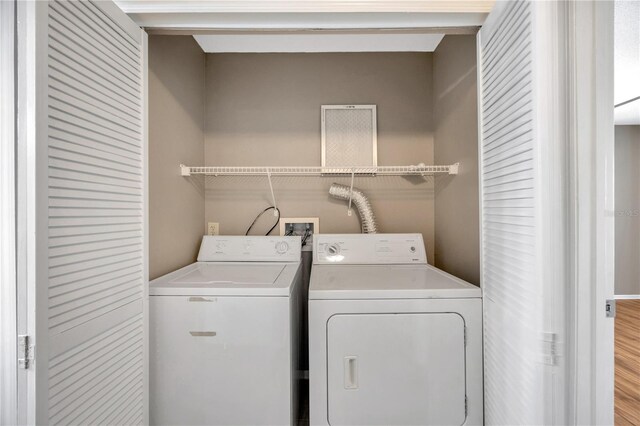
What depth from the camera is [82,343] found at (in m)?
1.11

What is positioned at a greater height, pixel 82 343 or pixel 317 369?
pixel 82 343

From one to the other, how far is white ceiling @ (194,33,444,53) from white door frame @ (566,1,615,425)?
1.43 m

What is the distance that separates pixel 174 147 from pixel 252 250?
83cm

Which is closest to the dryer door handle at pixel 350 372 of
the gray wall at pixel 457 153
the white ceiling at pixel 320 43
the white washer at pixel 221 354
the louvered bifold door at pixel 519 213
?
the white washer at pixel 221 354

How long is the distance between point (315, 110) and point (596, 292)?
2068 millimetres

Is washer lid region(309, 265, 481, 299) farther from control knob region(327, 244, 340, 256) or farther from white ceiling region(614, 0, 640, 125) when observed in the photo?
white ceiling region(614, 0, 640, 125)

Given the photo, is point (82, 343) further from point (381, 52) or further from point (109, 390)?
point (381, 52)

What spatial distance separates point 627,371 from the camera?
2.17 meters

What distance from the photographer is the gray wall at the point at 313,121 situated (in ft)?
8.38

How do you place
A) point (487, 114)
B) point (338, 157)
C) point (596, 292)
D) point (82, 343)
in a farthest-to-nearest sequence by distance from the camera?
1. point (338, 157)
2. point (487, 114)
3. point (82, 343)
4. point (596, 292)

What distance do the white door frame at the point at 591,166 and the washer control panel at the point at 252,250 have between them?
158 cm

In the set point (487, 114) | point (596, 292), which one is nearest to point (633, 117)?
point (487, 114)

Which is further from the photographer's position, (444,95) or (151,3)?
(444,95)

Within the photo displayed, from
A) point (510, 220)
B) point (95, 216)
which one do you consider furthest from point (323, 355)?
point (95, 216)
